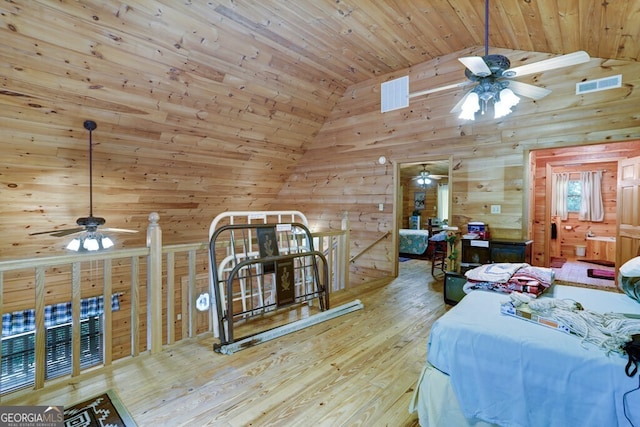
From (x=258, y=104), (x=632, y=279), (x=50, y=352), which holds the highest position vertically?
(x=258, y=104)

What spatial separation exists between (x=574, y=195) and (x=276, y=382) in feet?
26.4

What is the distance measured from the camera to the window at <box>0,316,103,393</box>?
4969mm

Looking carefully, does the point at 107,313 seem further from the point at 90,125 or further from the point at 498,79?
the point at 498,79

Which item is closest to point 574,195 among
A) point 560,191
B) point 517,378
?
point 560,191

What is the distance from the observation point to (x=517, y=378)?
1.46 meters

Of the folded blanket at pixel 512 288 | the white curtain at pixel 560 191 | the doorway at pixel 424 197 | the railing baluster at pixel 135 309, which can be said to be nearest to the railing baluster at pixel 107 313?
the railing baluster at pixel 135 309

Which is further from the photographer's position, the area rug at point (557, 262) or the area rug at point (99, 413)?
the area rug at point (557, 262)

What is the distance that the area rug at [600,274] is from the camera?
525 centimetres

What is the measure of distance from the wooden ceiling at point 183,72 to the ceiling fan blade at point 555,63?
0.83 m

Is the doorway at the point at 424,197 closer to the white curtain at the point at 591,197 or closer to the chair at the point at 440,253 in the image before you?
the chair at the point at 440,253

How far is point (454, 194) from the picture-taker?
4785 millimetres

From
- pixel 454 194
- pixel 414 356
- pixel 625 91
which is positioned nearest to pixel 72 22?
pixel 414 356

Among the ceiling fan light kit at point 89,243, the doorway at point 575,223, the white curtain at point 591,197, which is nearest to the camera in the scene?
the ceiling fan light kit at point 89,243

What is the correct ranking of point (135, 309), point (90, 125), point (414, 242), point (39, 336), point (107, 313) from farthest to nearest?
1. point (414, 242)
2. point (90, 125)
3. point (135, 309)
4. point (107, 313)
5. point (39, 336)
